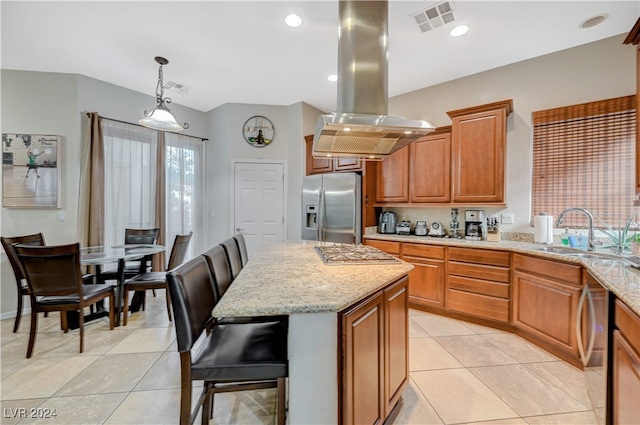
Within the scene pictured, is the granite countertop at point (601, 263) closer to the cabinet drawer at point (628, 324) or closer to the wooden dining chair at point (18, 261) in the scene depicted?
the cabinet drawer at point (628, 324)

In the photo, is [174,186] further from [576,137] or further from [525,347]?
[576,137]

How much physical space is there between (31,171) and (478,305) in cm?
535

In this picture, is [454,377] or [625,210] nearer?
[454,377]

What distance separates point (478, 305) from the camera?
2.96m

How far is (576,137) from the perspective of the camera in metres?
2.84

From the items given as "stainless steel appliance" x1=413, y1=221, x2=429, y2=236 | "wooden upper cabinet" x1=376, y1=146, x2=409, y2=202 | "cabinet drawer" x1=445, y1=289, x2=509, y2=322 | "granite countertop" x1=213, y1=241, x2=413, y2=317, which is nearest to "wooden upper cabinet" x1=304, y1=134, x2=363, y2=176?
"wooden upper cabinet" x1=376, y1=146, x2=409, y2=202

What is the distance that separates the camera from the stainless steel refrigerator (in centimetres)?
370

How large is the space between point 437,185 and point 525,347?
6.07 feet

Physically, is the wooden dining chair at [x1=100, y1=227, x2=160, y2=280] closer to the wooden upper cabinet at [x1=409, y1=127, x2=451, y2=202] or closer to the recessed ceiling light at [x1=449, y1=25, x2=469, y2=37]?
the wooden upper cabinet at [x1=409, y1=127, x2=451, y2=202]

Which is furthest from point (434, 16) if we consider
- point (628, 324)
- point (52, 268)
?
point (52, 268)

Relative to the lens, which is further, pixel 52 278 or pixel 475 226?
pixel 475 226

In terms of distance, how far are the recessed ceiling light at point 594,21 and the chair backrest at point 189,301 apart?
12.3ft

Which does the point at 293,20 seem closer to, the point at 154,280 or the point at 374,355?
the point at 374,355

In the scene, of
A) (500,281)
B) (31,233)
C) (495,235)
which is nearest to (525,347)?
(500,281)
